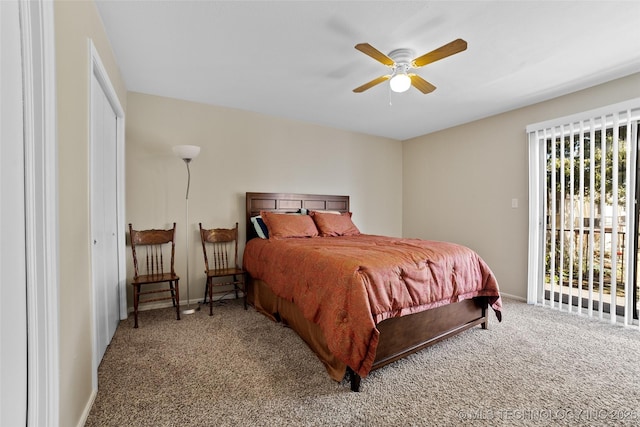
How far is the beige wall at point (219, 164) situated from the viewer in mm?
3254

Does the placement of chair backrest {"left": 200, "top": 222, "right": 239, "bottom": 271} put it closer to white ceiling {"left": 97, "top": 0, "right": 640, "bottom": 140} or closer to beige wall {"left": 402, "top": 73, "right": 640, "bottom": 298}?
white ceiling {"left": 97, "top": 0, "right": 640, "bottom": 140}

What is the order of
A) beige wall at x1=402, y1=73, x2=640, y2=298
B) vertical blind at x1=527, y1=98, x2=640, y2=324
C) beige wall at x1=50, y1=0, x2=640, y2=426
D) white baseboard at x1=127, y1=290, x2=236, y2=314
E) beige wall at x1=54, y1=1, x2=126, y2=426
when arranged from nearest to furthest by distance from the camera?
1. beige wall at x1=54, y1=1, x2=126, y2=426
2. beige wall at x1=50, y1=0, x2=640, y2=426
3. vertical blind at x1=527, y1=98, x2=640, y2=324
4. white baseboard at x1=127, y1=290, x2=236, y2=314
5. beige wall at x1=402, y1=73, x2=640, y2=298

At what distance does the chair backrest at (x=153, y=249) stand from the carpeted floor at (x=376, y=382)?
0.73 metres

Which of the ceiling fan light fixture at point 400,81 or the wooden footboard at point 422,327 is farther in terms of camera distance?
the ceiling fan light fixture at point 400,81

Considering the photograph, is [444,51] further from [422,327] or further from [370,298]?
[422,327]

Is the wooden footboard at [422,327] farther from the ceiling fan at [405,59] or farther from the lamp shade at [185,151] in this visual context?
the lamp shade at [185,151]

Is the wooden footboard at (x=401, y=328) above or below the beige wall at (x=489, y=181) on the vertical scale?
below

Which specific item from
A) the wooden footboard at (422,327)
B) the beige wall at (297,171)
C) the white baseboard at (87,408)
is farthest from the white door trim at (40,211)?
the wooden footboard at (422,327)

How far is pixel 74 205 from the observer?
4.75 ft

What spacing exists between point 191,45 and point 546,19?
8.65 feet

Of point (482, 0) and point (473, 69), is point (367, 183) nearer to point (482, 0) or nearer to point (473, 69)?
point (473, 69)

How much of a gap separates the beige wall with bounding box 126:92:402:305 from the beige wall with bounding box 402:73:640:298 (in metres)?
1.16

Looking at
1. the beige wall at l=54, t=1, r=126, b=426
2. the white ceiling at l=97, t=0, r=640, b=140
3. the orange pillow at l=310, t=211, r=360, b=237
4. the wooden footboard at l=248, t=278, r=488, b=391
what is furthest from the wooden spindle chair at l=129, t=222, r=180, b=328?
the orange pillow at l=310, t=211, r=360, b=237

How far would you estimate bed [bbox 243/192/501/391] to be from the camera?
179cm
